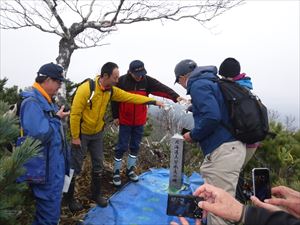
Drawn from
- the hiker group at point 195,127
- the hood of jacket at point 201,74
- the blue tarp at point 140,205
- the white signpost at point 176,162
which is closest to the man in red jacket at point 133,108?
the blue tarp at point 140,205

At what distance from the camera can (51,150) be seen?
3320 millimetres

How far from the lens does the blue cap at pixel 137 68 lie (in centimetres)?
506

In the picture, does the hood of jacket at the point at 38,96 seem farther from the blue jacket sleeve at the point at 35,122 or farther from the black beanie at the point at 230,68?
the black beanie at the point at 230,68

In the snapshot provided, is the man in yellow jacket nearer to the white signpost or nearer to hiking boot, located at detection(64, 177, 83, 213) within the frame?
hiking boot, located at detection(64, 177, 83, 213)

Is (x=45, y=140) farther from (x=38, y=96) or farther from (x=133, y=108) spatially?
(x=133, y=108)

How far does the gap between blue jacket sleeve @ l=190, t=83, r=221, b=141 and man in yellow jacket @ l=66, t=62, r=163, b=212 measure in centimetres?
138

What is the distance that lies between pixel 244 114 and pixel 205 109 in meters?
0.38

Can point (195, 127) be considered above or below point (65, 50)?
below

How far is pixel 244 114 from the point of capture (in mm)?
3455

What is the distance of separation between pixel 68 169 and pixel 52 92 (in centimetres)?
84

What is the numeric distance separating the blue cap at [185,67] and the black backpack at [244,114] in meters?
0.37

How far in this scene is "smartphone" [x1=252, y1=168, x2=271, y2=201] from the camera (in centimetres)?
262

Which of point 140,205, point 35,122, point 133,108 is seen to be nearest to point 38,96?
point 35,122

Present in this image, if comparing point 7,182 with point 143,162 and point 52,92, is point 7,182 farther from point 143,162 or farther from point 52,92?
point 143,162
